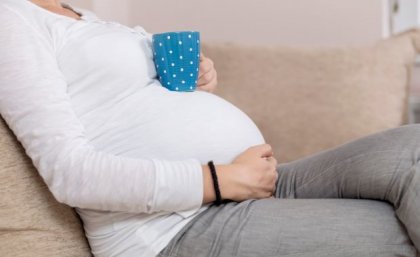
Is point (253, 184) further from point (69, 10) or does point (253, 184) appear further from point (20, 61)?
point (69, 10)

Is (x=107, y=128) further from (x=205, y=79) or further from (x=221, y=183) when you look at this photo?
(x=205, y=79)

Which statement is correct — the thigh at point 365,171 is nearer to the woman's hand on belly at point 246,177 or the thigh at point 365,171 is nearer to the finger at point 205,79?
the woman's hand on belly at point 246,177

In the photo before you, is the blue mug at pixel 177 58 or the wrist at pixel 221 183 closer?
the wrist at pixel 221 183

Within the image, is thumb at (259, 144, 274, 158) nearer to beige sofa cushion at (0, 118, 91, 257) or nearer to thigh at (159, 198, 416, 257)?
thigh at (159, 198, 416, 257)

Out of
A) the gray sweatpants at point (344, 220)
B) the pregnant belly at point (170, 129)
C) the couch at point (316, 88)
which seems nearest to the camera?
the gray sweatpants at point (344, 220)

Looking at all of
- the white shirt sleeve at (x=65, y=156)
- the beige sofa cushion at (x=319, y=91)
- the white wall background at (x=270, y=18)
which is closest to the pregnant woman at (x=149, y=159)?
the white shirt sleeve at (x=65, y=156)

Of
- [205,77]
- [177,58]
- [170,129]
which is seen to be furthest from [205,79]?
[170,129]

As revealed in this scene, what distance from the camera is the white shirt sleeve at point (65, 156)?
0.82 meters

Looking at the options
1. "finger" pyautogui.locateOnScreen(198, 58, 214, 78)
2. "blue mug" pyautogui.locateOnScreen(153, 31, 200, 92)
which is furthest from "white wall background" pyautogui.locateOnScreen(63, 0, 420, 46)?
"blue mug" pyautogui.locateOnScreen(153, 31, 200, 92)


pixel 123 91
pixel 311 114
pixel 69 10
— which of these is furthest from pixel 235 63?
pixel 123 91

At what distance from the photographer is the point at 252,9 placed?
1986 mm

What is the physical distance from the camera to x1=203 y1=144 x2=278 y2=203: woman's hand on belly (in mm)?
876

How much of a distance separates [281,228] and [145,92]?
13.9 inches

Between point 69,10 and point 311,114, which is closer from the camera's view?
point 69,10
